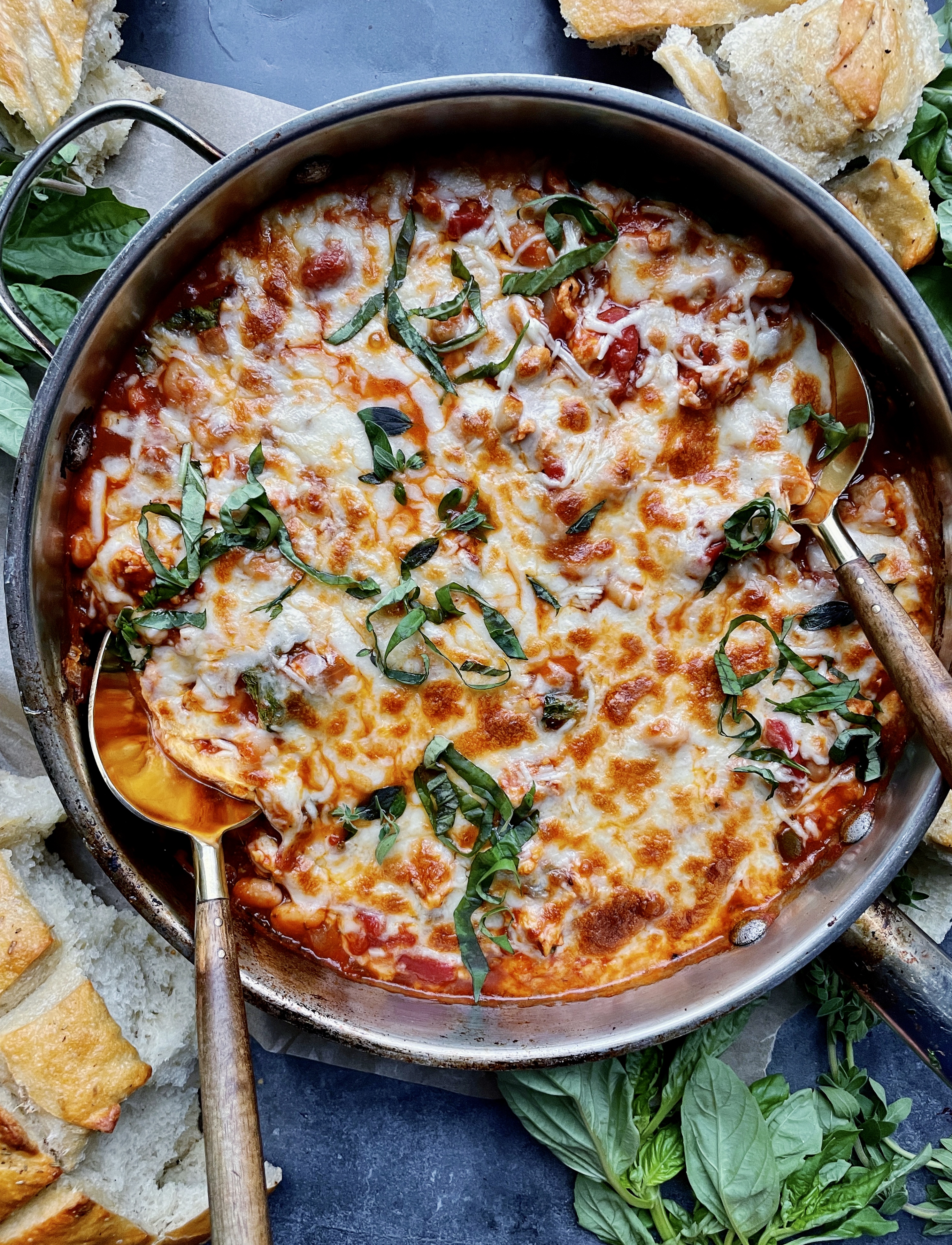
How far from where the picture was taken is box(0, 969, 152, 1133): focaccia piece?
2.81 meters

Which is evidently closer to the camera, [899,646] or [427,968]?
[899,646]

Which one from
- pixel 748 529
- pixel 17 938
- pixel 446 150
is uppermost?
pixel 446 150

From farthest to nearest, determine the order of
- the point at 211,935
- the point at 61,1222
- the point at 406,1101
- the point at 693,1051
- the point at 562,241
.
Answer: the point at 406,1101 < the point at 693,1051 < the point at 61,1222 < the point at 562,241 < the point at 211,935

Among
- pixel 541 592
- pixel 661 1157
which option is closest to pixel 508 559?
pixel 541 592

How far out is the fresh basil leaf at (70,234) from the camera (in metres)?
2.94

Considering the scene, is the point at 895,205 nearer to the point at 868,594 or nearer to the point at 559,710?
the point at 868,594

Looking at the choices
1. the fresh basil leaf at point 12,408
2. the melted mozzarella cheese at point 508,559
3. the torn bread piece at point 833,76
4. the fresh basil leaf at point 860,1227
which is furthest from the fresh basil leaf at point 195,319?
the fresh basil leaf at point 860,1227

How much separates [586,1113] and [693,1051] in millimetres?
392

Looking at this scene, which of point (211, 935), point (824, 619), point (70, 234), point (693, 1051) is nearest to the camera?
point (211, 935)

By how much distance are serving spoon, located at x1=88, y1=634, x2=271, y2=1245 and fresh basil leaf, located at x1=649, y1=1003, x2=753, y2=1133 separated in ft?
4.38

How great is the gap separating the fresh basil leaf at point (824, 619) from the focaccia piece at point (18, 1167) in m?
2.66

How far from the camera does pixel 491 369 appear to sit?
2611 millimetres

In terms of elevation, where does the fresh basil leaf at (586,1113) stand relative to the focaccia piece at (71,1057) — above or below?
below

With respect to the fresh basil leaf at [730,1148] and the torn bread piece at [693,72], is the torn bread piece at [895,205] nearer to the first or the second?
the torn bread piece at [693,72]
